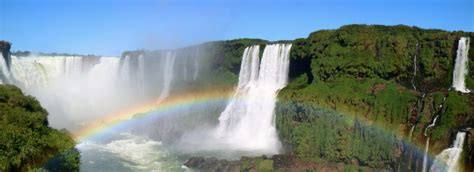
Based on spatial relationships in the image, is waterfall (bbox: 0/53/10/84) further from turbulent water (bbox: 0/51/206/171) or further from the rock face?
the rock face

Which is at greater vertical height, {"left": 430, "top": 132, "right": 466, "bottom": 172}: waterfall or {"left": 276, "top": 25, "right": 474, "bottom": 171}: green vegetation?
{"left": 276, "top": 25, "right": 474, "bottom": 171}: green vegetation

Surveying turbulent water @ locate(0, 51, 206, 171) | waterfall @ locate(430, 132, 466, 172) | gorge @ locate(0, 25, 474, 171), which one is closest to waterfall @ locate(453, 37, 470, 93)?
gorge @ locate(0, 25, 474, 171)

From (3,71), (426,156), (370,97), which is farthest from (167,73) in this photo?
(426,156)

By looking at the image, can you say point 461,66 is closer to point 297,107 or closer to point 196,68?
point 297,107

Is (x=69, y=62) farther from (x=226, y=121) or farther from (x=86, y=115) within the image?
(x=226, y=121)

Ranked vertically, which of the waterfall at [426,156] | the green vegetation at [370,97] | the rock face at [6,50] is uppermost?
the rock face at [6,50]

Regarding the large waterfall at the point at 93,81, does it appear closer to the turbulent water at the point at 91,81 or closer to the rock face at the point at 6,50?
the turbulent water at the point at 91,81

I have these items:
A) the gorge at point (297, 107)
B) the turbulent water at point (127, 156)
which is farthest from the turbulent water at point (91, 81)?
the turbulent water at point (127, 156)

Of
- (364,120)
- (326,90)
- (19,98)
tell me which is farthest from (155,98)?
(19,98)
